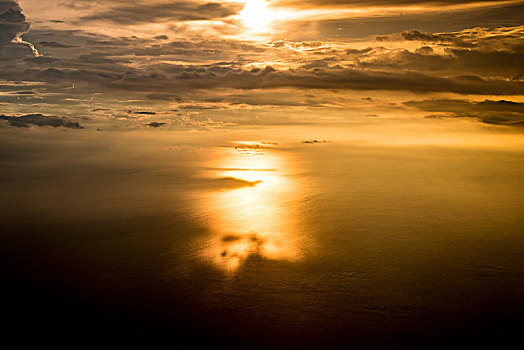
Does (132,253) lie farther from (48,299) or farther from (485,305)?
(485,305)

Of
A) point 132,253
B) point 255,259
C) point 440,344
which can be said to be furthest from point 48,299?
point 440,344

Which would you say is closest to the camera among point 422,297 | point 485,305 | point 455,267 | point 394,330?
point 394,330

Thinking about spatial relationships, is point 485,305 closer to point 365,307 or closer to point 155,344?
point 365,307

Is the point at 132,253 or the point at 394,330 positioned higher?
the point at 394,330

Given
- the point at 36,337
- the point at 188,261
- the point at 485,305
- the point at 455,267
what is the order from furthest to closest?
the point at 188,261
the point at 455,267
the point at 485,305
the point at 36,337

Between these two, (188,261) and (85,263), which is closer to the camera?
(85,263)

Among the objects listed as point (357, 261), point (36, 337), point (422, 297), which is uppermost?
point (36, 337)

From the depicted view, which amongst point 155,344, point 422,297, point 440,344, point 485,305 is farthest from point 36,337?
point 485,305

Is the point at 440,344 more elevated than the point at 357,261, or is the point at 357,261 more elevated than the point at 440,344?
the point at 440,344

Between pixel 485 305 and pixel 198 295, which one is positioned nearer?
pixel 485 305
